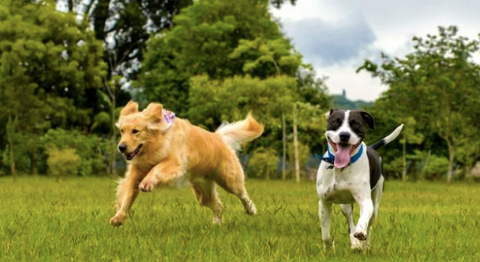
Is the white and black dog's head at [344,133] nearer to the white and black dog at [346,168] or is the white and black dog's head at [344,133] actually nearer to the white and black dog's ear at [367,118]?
the white and black dog at [346,168]

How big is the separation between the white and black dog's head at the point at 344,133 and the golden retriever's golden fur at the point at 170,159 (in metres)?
2.47

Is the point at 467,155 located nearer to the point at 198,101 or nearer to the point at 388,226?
the point at 198,101

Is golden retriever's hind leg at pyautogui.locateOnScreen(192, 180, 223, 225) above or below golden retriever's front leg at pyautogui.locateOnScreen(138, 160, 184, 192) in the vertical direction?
below

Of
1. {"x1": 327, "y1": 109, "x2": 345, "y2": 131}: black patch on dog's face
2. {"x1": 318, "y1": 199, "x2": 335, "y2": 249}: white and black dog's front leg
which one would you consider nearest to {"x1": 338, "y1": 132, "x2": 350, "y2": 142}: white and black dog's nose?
A: {"x1": 327, "y1": 109, "x2": 345, "y2": 131}: black patch on dog's face

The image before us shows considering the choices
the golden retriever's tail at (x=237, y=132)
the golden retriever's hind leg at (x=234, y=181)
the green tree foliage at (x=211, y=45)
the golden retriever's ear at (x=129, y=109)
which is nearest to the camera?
the golden retriever's ear at (x=129, y=109)

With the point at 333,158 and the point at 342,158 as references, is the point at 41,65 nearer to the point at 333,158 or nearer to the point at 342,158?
the point at 333,158

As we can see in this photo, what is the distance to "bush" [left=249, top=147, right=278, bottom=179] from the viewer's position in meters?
34.1

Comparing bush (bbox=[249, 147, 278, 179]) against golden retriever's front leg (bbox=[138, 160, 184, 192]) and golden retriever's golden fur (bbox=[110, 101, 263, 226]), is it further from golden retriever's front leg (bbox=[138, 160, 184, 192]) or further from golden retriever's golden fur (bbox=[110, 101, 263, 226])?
golden retriever's front leg (bbox=[138, 160, 184, 192])

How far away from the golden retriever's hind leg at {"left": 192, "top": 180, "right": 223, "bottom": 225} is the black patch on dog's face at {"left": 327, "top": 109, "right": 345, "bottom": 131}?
346 cm

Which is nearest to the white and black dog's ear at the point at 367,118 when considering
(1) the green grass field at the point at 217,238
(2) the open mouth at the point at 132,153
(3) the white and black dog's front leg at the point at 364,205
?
(3) the white and black dog's front leg at the point at 364,205

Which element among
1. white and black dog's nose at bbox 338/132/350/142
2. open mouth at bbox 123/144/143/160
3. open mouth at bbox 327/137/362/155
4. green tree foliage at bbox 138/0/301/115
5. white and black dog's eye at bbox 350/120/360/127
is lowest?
open mouth at bbox 123/144/143/160

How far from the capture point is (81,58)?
3850 cm

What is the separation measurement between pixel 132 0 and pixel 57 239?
1549 inches

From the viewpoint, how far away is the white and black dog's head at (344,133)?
6.26m
